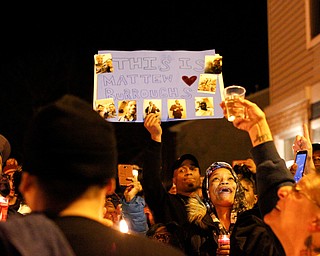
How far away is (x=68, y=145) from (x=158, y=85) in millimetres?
4399

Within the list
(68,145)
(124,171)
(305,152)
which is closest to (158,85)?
(124,171)

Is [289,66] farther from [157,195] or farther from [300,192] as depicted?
[300,192]

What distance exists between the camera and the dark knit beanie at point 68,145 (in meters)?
1.97

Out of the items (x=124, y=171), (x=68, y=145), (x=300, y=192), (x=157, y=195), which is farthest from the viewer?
(x=124, y=171)

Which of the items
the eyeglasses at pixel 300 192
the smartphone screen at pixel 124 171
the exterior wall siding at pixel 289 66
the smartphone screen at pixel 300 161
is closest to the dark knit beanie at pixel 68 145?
the eyeglasses at pixel 300 192

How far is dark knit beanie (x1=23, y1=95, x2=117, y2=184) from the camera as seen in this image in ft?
6.45

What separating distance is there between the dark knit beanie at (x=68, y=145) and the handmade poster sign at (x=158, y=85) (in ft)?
12.9

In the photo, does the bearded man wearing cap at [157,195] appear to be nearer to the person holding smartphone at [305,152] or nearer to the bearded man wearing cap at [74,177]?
the person holding smartphone at [305,152]

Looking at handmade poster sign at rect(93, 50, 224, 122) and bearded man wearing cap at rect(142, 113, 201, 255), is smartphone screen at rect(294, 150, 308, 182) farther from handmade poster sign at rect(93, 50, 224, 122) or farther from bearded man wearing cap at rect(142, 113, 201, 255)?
handmade poster sign at rect(93, 50, 224, 122)

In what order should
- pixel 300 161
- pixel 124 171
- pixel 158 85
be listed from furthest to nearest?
pixel 124 171 → pixel 158 85 → pixel 300 161

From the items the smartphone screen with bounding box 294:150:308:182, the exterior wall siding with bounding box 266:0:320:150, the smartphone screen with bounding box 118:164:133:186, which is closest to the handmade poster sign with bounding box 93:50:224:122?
the smartphone screen with bounding box 118:164:133:186

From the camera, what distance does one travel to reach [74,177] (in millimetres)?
1969

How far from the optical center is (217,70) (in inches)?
246

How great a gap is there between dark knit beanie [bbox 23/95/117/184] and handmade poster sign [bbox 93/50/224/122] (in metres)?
3.94
